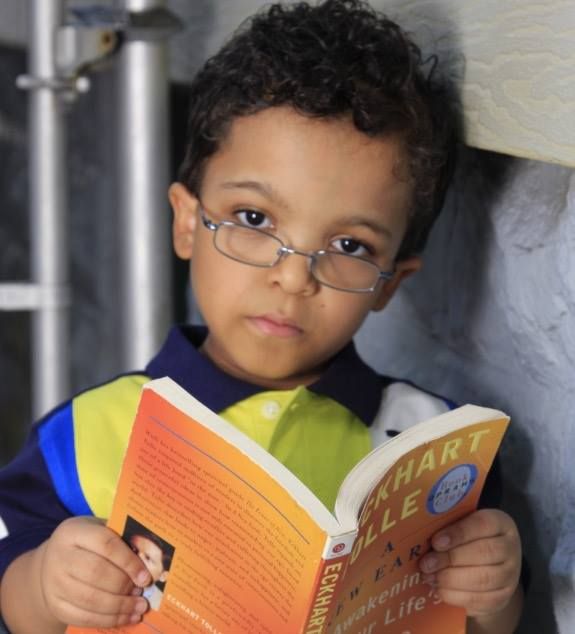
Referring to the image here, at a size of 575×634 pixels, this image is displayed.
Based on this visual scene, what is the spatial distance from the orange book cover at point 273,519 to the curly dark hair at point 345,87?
0.34 meters

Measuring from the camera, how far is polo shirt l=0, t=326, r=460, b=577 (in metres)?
1.07

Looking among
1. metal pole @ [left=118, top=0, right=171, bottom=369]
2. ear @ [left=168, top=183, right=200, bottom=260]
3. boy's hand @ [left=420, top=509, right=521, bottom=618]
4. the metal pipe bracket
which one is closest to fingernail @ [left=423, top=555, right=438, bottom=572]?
boy's hand @ [left=420, top=509, right=521, bottom=618]

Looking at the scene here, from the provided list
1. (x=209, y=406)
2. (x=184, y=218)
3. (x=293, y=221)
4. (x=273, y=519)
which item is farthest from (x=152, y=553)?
(x=184, y=218)

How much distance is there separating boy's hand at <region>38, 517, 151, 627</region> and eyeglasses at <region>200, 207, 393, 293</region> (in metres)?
0.30

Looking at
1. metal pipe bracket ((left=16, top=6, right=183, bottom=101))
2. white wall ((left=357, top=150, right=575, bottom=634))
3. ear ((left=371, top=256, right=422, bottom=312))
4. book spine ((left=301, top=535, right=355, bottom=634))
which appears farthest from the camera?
metal pipe bracket ((left=16, top=6, right=183, bottom=101))

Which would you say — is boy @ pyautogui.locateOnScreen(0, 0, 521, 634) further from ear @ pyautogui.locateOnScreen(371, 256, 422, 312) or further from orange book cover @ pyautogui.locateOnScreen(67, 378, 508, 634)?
orange book cover @ pyautogui.locateOnScreen(67, 378, 508, 634)

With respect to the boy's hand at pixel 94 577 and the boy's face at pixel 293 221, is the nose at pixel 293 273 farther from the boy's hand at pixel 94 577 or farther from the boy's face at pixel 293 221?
the boy's hand at pixel 94 577

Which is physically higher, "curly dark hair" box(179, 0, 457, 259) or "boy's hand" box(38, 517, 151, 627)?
"curly dark hair" box(179, 0, 457, 259)

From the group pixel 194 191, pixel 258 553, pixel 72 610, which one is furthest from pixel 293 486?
pixel 194 191

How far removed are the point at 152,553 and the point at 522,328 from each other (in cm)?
45

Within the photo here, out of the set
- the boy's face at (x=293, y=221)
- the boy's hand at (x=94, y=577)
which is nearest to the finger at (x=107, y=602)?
the boy's hand at (x=94, y=577)

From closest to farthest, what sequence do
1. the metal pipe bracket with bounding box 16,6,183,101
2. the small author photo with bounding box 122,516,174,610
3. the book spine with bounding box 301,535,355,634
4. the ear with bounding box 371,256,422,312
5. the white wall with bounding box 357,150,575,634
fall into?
1. the book spine with bounding box 301,535,355,634
2. the small author photo with bounding box 122,516,174,610
3. the white wall with bounding box 357,150,575,634
4. the ear with bounding box 371,256,422,312
5. the metal pipe bracket with bounding box 16,6,183,101

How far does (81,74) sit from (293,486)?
89 cm

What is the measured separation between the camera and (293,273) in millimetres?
1031
